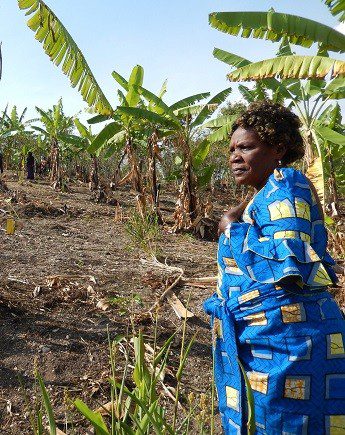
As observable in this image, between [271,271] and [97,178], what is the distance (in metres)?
13.8

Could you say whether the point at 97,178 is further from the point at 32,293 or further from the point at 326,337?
the point at 326,337

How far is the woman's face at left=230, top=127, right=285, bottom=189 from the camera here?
1.55 metres

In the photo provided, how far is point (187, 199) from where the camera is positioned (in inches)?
358

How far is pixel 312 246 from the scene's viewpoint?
1433 millimetres

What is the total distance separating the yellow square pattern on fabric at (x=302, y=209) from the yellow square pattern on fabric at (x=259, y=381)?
516mm

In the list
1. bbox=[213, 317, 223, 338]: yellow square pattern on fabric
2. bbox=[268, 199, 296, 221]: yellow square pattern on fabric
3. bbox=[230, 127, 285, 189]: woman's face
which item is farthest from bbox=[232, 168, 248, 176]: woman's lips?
bbox=[213, 317, 223, 338]: yellow square pattern on fabric

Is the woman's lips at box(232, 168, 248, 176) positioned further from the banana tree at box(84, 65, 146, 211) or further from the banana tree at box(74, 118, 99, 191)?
the banana tree at box(74, 118, 99, 191)

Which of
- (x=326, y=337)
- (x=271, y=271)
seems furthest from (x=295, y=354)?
(x=271, y=271)

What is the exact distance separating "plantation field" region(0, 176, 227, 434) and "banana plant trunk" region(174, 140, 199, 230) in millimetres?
1532

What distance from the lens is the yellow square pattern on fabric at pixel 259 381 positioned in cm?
136

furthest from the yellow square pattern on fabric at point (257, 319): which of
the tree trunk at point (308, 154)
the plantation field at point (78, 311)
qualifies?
the tree trunk at point (308, 154)

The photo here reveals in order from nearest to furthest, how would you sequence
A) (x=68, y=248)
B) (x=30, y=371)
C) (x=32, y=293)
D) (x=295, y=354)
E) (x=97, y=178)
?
(x=295, y=354)
(x=30, y=371)
(x=32, y=293)
(x=68, y=248)
(x=97, y=178)

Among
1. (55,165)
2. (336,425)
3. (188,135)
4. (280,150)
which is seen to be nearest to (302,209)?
(280,150)

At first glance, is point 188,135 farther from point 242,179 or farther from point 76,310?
point 242,179
